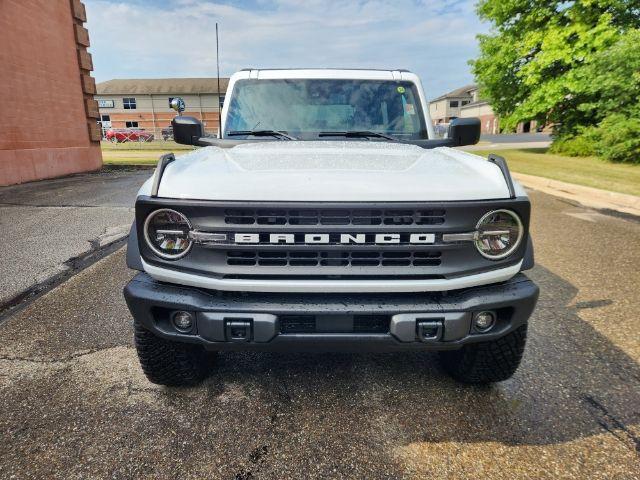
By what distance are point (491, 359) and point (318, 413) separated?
96 centimetres

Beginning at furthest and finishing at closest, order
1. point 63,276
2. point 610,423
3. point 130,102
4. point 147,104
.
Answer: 1. point 130,102
2. point 147,104
3. point 63,276
4. point 610,423

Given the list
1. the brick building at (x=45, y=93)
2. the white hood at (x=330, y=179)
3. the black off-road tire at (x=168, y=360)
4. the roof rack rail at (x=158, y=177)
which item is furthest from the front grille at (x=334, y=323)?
the brick building at (x=45, y=93)

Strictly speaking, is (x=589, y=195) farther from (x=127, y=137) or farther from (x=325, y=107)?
(x=127, y=137)

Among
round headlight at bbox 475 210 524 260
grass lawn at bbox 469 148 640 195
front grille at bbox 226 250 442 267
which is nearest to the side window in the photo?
grass lawn at bbox 469 148 640 195

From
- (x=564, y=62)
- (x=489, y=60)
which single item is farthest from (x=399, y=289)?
(x=489, y=60)

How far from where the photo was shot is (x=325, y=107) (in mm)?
3393

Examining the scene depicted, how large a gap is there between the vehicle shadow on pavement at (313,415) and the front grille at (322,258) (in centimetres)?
85

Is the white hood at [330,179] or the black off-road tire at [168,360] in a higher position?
the white hood at [330,179]

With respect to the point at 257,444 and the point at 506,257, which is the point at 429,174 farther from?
the point at 257,444

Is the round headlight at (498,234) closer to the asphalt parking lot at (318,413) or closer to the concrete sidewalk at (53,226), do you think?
the asphalt parking lot at (318,413)

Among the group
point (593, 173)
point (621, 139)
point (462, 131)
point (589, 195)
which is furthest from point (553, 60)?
point (462, 131)

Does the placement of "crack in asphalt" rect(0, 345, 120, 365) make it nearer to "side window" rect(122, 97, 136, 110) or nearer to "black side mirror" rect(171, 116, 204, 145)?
"black side mirror" rect(171, 116, 204, 145)

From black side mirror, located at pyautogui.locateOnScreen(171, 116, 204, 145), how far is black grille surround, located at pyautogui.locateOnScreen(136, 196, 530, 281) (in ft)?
4.71

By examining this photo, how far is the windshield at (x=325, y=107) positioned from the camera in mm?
3305
